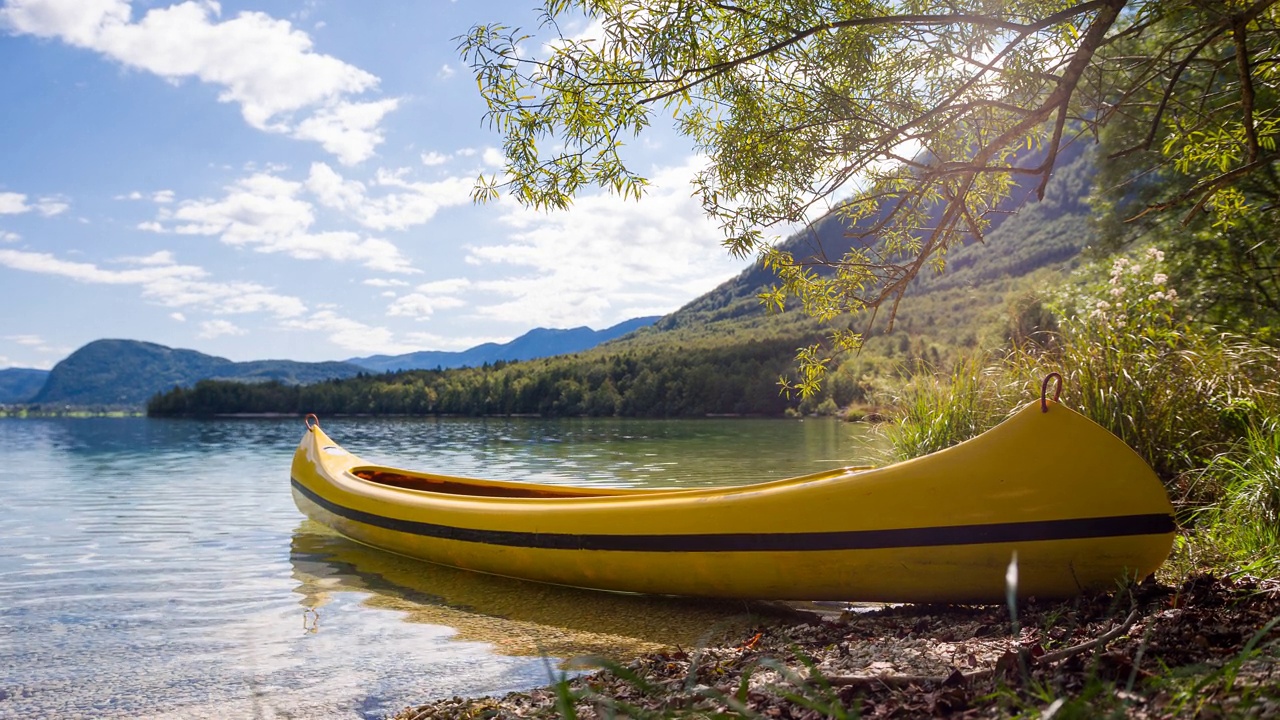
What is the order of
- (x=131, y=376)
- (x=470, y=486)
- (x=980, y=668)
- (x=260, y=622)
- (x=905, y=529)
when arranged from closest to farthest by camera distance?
(x=980, y=668) → (x=905, y=529) → (x=260, y=622) → (x=470, y=486) → (x=131, y=376)

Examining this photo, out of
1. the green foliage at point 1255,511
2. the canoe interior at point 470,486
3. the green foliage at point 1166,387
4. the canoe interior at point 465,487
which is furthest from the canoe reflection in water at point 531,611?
the green foliage at point 1166,387

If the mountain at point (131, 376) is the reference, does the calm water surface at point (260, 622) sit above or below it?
below

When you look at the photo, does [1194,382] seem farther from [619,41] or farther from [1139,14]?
[619,41]

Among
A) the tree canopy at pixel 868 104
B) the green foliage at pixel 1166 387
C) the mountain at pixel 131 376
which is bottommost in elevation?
the green foliage at pixel 1166 387

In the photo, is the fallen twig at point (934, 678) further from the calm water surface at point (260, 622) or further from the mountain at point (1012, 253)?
the mountain at point (1012, 253)

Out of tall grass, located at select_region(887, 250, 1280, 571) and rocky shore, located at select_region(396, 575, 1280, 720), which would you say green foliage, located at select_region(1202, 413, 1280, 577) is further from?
rocky shore, located at select_region(396, 575, 1280, 720)

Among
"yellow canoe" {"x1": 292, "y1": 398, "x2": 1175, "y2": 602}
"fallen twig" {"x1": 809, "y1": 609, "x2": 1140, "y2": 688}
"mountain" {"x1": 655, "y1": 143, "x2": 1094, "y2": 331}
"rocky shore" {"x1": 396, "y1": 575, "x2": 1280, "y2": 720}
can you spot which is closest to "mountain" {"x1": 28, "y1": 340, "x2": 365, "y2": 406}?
"mountain" {"x1": 655, "y1": 143, "x2": 1094, "y2": 331}

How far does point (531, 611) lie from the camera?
5.07 metres

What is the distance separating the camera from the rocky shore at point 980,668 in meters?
1.83

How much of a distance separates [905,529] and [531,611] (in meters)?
2.41

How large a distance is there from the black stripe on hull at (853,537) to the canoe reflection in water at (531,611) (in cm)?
37

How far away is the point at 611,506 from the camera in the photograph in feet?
16.6

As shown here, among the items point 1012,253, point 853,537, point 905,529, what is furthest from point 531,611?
point 1012,253

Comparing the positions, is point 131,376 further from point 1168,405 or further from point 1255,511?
point 1255,511
